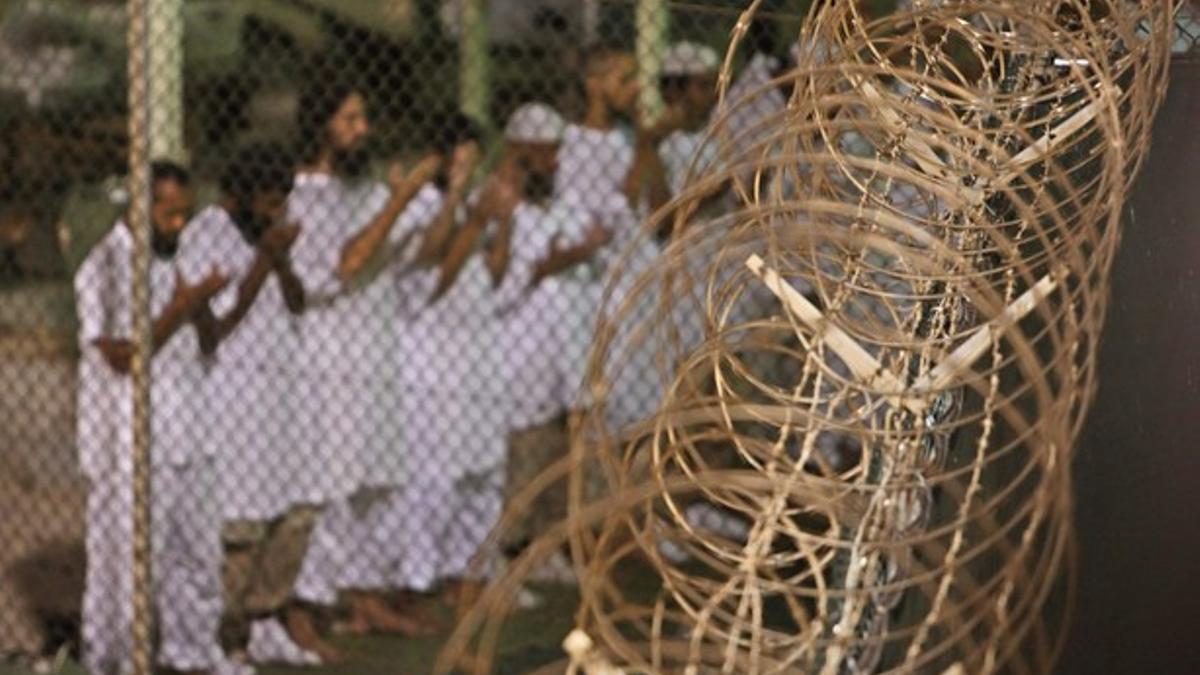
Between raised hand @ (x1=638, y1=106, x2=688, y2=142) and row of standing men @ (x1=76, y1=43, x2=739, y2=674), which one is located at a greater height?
raised hand @ (x1=638, y1=106, x2=688, y2=142)

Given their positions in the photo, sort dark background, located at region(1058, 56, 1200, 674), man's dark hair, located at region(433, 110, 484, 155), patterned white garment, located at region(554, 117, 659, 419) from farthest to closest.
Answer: man's dark hair, located at region(433, 110, 484, 155), patterned white garment, located at region(554, 117, 659, 419), dark background, located at region(1058, 56, 1200, 674)

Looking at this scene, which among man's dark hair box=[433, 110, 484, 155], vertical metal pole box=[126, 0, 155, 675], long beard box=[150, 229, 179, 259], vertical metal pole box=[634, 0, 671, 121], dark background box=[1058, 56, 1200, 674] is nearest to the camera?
dark background box=[1058, 56, 1200, 674]

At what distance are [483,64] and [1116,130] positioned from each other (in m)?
3.29

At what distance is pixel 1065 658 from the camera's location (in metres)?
2.90

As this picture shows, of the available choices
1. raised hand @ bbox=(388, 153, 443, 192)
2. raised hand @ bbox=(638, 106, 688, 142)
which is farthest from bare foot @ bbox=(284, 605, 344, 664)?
raised hand @ bbox=(638, 106, 688, 142)

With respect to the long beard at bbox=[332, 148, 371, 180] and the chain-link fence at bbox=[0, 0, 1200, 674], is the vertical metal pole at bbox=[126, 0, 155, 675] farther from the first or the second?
the long beard at bbox=[332, 148, 371, 180]

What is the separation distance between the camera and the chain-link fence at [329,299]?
4789 millimetres

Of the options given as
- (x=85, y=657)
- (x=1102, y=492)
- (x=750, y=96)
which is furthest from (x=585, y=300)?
(x=750, y=96)

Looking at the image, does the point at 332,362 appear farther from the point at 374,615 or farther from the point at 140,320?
the point at 140,320

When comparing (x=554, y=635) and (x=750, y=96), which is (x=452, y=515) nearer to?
(x=554, y=635)

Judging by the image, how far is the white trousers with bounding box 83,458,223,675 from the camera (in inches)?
191

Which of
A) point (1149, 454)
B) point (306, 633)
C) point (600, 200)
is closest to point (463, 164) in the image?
point (600, 200)

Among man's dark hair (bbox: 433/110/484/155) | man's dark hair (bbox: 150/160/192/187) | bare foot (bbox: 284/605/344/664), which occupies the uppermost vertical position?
man's dark hair (bbox: 433/110/484/155)

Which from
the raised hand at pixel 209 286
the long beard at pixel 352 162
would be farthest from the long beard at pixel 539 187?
the raised hand at pixel 209 286
